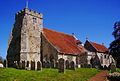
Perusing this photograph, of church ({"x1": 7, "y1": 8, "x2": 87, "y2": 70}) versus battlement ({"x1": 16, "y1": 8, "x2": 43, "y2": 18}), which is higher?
battlement ({"x1": 16, "y1": 8, "x2": 43, "y2": 18})

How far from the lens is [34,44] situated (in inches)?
1598

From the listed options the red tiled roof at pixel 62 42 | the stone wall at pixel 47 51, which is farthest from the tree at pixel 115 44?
the stone wall at pixel 47 51

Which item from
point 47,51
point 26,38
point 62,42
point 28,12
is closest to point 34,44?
point 26,38

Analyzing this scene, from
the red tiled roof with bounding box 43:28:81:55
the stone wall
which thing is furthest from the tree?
the stone wall

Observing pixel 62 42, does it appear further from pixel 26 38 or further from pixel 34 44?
pixel 26 38

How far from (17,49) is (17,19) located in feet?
20.0

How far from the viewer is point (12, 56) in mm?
39719

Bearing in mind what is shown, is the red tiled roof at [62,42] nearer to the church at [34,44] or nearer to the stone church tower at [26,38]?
the church at [34,44]

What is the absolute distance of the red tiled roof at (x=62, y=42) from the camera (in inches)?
1623

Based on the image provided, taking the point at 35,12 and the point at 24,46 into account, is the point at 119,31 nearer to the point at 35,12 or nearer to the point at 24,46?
the point at 35,12

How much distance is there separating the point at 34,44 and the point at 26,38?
2299mm

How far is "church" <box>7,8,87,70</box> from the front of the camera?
38.6 metres

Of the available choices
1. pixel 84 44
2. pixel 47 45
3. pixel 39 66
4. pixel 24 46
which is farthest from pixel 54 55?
pixel 84 44

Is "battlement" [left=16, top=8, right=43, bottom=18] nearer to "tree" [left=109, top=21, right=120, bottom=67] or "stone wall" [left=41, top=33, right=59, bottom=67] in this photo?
"stone wall" [left=41, top=33, right=59, bottom=67]
